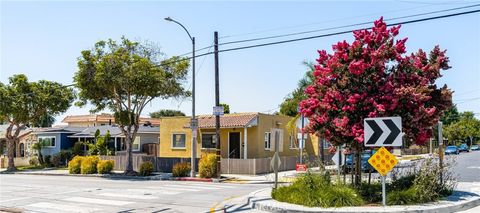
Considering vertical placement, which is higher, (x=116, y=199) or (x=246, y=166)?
(x=246, y=166)

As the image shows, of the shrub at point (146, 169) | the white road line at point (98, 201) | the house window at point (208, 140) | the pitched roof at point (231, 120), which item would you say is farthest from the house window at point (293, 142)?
the white road line at point (98, 201)

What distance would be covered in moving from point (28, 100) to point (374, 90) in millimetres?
33527

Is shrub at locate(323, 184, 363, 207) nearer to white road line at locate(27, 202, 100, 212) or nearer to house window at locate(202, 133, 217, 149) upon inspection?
white road line at locate(27, 202, 100, 212)

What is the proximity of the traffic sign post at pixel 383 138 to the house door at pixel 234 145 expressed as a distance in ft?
69.4

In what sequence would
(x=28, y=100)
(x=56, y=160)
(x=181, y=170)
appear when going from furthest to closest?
1. (x=56, y=160)
2. (x=28, y=100)
3. (x=181, y=170)

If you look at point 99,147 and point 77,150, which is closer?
point 99,147

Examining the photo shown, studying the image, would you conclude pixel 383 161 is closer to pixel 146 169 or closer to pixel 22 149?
pixel 146 169

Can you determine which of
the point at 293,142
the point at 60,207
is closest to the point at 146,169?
the point at 293,142

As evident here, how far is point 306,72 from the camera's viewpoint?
3148 cm

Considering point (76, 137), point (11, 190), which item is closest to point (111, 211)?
point (11, 190)

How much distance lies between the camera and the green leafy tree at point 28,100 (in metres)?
37.6

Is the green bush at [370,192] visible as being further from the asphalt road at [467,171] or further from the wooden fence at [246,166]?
the wooden fence at [246,166]

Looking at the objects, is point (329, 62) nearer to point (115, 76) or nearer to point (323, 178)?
point (323, 178)

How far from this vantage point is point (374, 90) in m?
12.9
